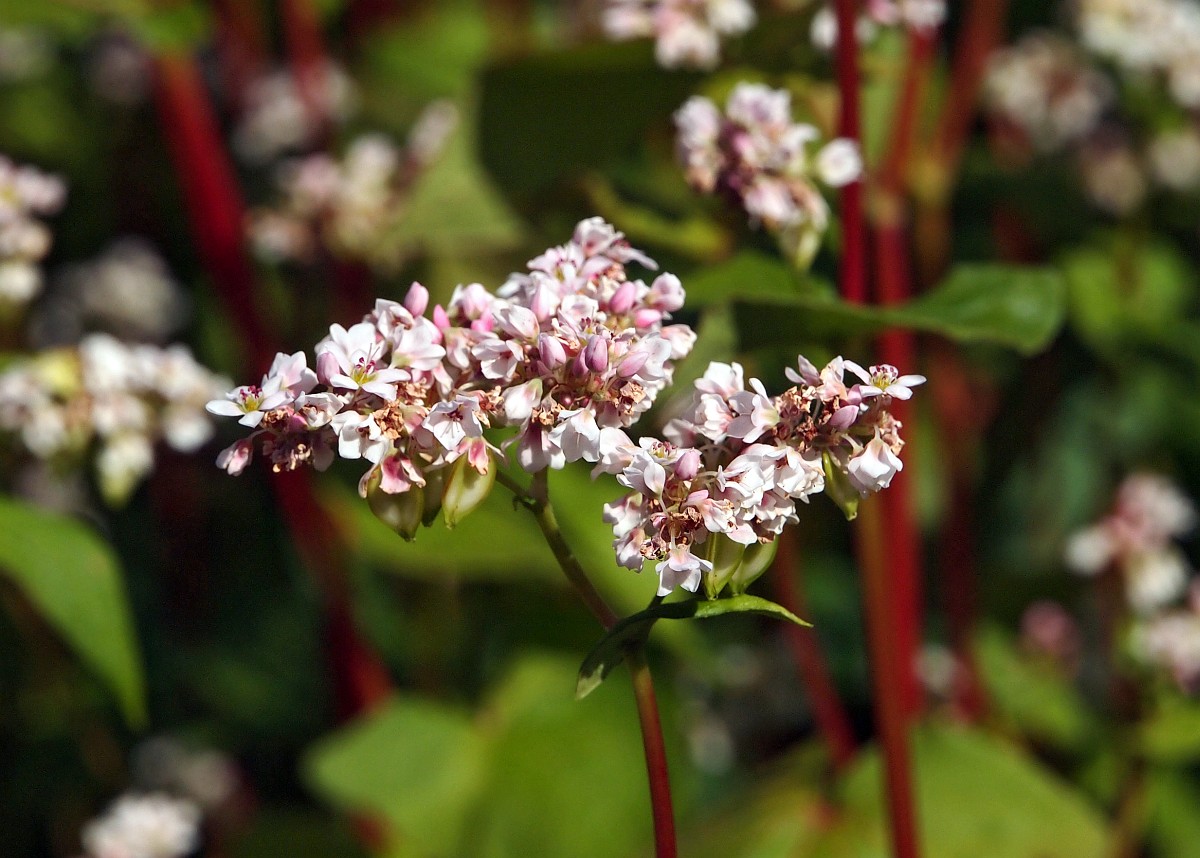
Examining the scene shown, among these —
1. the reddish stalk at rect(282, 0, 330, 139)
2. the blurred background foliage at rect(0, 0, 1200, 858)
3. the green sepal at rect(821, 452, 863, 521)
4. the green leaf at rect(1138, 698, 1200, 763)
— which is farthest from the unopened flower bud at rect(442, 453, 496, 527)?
the reddish stalk at rect(282, 0, 330, 139)

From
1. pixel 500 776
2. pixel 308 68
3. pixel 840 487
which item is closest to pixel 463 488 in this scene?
pixel 840 487

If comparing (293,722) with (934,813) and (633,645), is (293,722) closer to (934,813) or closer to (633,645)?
(934,813)

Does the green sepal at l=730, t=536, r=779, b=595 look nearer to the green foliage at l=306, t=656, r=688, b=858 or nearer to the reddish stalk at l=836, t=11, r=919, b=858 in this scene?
the reddish stalk at l=836, t=11, r=919, b=858

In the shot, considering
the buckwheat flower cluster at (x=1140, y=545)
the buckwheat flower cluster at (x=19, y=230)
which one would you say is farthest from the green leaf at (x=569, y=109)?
the buckwheat flower cluster at (x=1140, y=545)

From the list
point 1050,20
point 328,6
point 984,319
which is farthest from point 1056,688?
point 328,6

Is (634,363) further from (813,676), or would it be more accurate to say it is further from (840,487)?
(813,676)
